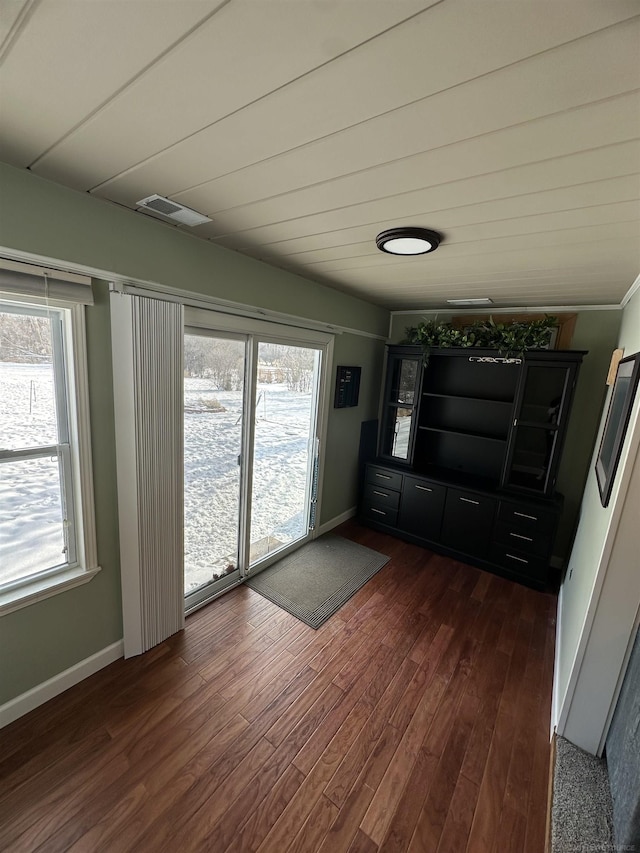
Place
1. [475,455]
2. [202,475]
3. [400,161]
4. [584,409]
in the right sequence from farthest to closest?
[475,455], [584,409], [202,475], [400,161]

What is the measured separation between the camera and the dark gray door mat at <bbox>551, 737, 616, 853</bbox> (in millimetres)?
1245

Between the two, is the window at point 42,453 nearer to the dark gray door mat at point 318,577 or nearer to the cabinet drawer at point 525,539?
the dark gray door mat at point 318,577

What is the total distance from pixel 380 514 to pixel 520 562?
1.32 m

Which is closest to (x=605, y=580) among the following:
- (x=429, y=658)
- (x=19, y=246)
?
(x=429, y=658)

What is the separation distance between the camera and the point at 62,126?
1.03 meters

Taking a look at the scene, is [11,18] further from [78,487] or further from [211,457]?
[211,457]

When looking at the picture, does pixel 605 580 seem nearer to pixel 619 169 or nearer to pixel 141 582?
pixel 619 169

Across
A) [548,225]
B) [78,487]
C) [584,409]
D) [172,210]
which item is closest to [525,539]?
[584,409]

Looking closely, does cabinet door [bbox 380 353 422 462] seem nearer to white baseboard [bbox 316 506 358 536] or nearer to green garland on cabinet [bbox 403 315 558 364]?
green garland on cabinet [bbox 403 315 558 364]

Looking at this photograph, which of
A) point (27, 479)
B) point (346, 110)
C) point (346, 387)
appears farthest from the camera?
point (346, 387)

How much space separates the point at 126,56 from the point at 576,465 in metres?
3.71

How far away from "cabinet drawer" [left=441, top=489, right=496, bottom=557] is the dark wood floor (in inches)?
30.4

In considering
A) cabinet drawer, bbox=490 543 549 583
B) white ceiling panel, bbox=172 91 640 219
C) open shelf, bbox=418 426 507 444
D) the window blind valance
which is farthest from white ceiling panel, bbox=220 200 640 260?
cabinet drawer, bbox=490 543 549 583

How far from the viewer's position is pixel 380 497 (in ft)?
12.0
